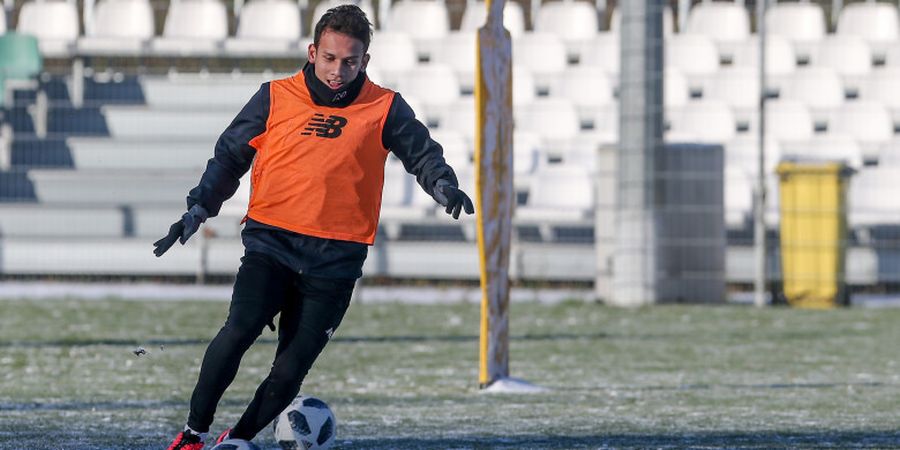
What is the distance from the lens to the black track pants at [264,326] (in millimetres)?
4672

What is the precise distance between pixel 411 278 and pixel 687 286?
8.36 feet

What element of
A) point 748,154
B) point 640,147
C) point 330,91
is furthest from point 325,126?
point 748,154

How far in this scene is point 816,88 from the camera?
17.4m

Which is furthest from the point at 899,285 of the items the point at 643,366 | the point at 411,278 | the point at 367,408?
the point at 367,408

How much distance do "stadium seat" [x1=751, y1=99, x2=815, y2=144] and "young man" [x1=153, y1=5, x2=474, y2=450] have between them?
1215 cm

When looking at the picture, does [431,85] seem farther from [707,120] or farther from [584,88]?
[707,120]

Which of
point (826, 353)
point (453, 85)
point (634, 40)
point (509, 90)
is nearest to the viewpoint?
point (509, 90)

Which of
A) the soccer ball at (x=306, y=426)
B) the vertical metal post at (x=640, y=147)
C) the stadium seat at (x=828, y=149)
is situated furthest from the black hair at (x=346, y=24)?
the stadium seat at (x=828, y=149)

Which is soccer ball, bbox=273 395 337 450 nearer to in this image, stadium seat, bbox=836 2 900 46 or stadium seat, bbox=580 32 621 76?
stadium seat, bbox=580 32 621 76

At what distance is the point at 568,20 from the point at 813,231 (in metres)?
5.60

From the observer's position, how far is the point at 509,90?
7902 mm

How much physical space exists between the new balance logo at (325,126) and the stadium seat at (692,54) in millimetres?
13275

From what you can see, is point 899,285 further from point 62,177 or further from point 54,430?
point 54,430

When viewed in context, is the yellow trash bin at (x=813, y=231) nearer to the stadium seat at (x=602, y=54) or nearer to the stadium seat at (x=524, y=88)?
the stadium seat at (x=524, y=88)
